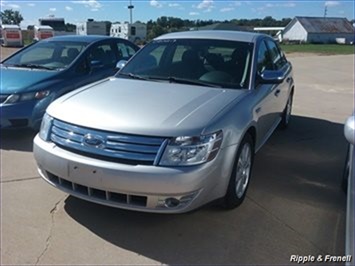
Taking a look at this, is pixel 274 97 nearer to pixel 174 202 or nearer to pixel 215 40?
pixel 215 40

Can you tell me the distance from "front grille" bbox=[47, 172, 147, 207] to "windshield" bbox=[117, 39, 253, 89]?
1.50 metres

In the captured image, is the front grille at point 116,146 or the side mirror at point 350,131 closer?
the side mirror at point 350,131

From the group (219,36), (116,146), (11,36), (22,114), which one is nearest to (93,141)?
(116,146)

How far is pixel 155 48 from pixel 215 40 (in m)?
0.78

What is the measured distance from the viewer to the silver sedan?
2.84 meters

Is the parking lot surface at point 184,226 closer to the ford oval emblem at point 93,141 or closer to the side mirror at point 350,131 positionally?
the ford oval emblem at point 93,141

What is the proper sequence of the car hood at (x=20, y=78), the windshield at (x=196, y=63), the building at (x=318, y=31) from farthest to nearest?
1. the building at (x=318, y=31)
2. the car hood at (x=20, y=78)
3. the windshield at (x=196, y=63)

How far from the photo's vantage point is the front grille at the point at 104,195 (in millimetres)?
2937

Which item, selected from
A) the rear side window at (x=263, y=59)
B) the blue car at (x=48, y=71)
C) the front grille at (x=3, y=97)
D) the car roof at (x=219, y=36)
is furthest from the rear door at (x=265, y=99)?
the front grille at (x=3, y=97)

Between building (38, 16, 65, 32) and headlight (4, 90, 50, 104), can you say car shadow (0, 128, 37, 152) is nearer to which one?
headlight (4, 90, 50, 104)

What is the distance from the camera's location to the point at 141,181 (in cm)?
279

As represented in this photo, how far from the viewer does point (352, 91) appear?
11.4 meters

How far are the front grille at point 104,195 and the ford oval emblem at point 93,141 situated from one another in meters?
0.36

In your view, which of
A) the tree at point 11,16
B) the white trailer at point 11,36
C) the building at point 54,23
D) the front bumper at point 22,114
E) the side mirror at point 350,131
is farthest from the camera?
the tree at point 11,16
